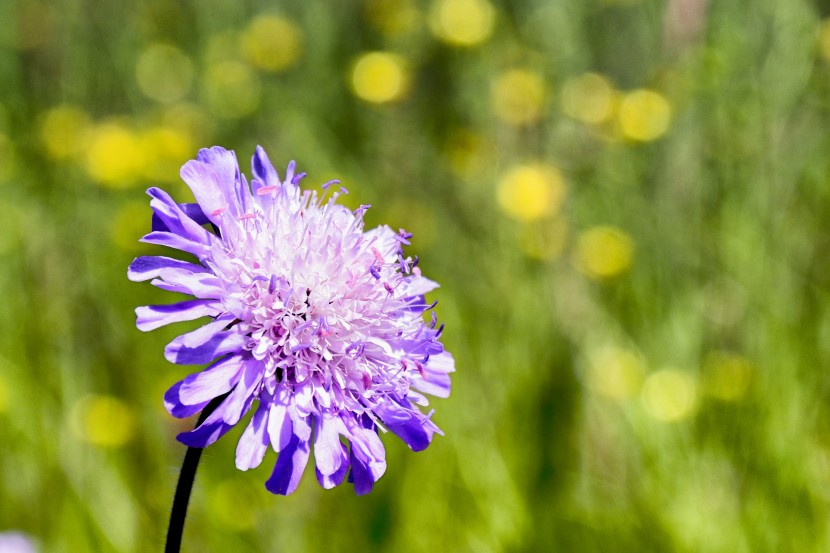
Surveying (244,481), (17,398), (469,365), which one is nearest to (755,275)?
(469,365)

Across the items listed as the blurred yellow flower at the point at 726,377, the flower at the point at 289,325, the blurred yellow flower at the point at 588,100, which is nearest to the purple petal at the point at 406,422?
the flower at the point at 289,325

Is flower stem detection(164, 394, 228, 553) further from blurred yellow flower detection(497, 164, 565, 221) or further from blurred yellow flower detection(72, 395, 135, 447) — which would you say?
blurred yellow flower detection(497, 164, 565, 221)

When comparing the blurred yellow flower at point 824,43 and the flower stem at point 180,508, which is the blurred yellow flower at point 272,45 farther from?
the flower stem at point 180,508

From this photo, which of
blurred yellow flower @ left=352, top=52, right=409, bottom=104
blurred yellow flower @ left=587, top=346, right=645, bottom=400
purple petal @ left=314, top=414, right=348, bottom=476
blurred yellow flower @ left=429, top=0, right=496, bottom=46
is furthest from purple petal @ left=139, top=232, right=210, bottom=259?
blurred yellow flower @ left=429, top=0, right=496, bottom=46

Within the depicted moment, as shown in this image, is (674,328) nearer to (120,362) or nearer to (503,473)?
(503,473)

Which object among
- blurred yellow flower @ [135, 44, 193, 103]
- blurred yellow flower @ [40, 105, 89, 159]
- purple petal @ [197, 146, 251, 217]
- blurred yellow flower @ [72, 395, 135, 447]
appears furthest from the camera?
blurred yellow flower @ [135, 44, 193, 103]
